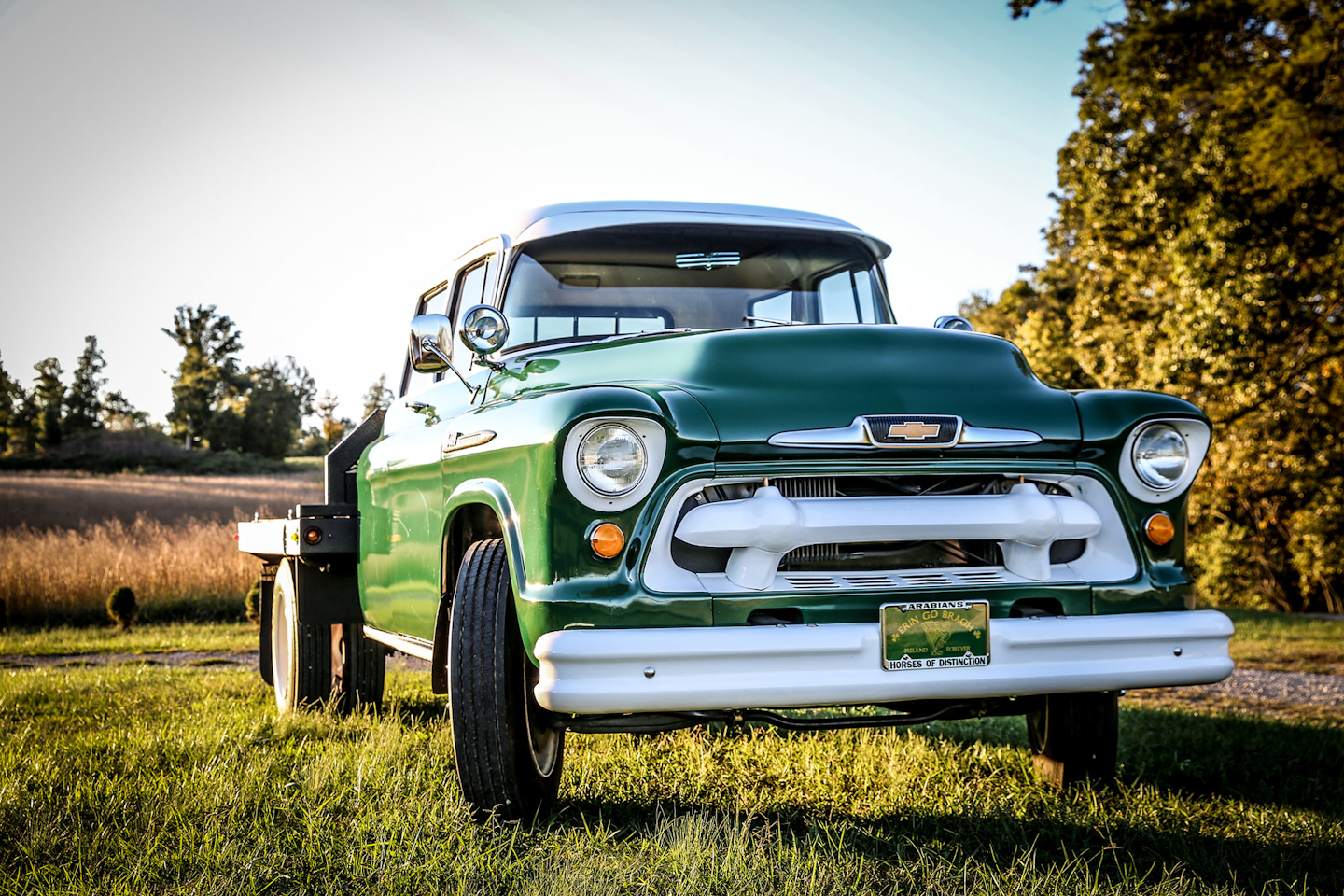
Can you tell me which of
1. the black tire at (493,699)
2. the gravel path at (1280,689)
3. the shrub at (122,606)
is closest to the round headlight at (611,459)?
the black tire at (493,699)

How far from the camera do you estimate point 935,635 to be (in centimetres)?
322

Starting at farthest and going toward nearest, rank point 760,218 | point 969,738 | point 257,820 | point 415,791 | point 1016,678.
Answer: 1. point 969,738
2. point 760,218
3. point 415,791
4. point 257,820
5. point 1016,678

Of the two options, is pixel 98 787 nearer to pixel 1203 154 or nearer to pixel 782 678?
pixel 782 678

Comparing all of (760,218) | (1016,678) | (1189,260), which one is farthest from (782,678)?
(1189,260)

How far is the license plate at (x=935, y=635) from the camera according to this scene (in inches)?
125

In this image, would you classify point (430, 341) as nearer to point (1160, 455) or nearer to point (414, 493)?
point (414, 493)

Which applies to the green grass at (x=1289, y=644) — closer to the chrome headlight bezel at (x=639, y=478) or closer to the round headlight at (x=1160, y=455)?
the round headlight at (x=1160, y=455)

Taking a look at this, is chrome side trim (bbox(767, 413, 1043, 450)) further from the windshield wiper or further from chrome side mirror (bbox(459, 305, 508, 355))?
chrome side mirror (bbox(459, 305, 508, 355))

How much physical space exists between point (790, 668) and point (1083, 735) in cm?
186

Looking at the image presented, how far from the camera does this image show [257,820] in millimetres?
3584

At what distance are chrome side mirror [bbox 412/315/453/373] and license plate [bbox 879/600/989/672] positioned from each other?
6.44 ft

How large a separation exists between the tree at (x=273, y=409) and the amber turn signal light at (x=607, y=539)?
44.9m

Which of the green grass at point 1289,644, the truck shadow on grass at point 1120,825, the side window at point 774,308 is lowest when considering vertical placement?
the green grass at point 1289,644

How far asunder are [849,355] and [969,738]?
2.89 m
